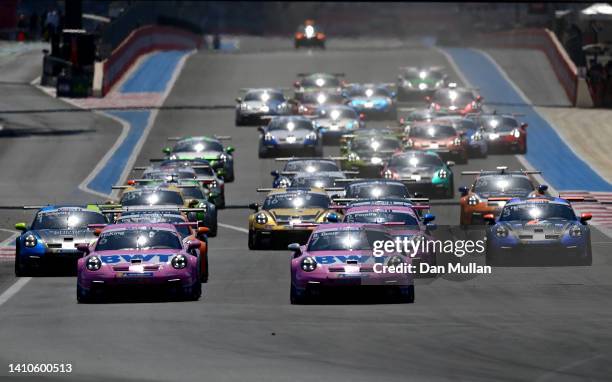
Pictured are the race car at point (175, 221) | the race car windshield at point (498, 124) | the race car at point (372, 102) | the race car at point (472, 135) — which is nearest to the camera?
the race car at point (175, 221)

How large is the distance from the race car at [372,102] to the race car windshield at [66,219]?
3353cm

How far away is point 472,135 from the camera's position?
52406 mm

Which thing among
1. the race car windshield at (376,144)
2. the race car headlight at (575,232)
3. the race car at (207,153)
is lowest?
→ the race car at (207,153)

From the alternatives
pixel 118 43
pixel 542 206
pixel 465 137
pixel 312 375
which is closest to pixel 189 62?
pixel 118 43

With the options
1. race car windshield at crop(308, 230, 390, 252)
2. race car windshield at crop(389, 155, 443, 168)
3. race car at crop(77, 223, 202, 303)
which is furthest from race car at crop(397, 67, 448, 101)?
race car at crop(77, 223, 202, 303)

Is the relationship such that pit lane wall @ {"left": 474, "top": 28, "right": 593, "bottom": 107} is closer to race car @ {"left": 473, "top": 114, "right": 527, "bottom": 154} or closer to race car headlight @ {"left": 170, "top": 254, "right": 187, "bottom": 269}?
race car @ {"left": 473, "top": 114, "right": 527, "bottom": 154}

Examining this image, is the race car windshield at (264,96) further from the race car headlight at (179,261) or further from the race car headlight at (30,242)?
the race car headlight at (179,261)

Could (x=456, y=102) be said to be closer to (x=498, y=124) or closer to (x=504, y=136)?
(x=498, y=124)

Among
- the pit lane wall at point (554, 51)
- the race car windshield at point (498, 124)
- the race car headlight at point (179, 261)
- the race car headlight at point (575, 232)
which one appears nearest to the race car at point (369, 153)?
the race car windshield at point (498, 124)

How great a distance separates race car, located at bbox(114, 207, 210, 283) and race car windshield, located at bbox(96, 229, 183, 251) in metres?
0.86

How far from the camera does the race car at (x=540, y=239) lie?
28438 mm

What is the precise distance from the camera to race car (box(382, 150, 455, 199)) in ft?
139

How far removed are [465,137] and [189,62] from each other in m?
33.4

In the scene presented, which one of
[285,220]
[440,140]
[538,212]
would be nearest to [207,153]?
[440,140]
